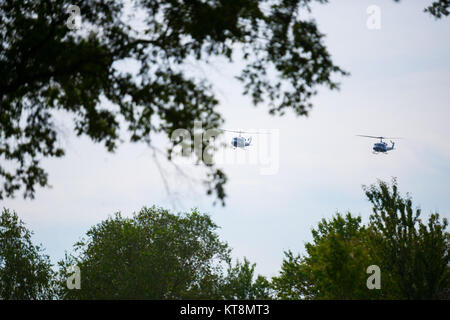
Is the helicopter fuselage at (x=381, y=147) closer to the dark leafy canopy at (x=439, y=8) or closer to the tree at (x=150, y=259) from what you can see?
the tree at (x=150, y=259)

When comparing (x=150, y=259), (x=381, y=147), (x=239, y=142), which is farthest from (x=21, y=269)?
(x=381, y=147)

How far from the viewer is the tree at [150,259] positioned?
33844 millimetres

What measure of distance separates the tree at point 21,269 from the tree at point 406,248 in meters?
28.7

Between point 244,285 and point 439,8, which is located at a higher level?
point 439,8

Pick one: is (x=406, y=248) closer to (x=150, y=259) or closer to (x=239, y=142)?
(x=150, y=259)

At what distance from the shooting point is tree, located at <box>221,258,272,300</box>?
28628mm

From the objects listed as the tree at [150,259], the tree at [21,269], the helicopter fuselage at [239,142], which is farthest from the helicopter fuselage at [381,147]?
the tree at [21,269]

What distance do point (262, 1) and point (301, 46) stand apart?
1773 millimetres

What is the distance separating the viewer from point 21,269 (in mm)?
37500

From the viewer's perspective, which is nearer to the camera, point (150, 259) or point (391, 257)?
point (391, 257)

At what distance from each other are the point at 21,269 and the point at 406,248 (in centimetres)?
3128

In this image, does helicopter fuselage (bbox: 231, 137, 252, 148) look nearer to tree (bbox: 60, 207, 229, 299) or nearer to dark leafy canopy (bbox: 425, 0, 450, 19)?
tree (bbox: 60, 207, 229, 299)
